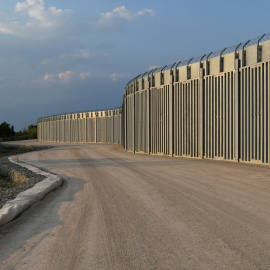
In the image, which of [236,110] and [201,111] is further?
[201,111]

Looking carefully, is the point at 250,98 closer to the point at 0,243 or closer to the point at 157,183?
the point at 157,183

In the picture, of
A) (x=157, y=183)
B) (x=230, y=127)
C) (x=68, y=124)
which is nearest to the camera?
(x=157, y=183)

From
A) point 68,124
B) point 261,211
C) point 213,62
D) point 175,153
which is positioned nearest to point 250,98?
point 213,62

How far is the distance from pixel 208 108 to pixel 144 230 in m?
14.4

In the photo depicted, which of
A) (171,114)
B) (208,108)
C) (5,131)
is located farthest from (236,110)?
(5,131)

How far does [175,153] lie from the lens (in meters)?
21.4

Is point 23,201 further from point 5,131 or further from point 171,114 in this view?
point 5,131

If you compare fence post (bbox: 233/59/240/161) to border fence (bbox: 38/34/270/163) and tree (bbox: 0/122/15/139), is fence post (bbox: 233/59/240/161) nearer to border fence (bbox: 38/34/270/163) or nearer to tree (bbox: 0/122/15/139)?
border fence (bbox: 38/34/270/163)

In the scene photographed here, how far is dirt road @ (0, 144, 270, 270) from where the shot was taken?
12.4 ft

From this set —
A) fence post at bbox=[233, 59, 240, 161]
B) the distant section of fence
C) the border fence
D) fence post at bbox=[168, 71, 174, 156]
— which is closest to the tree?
the distant section of fence

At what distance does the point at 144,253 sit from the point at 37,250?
4.88 ft

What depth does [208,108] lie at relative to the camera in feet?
60.2

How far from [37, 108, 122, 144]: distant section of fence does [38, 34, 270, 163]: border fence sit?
21.0m

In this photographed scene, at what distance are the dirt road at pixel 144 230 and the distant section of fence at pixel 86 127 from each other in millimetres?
40411
